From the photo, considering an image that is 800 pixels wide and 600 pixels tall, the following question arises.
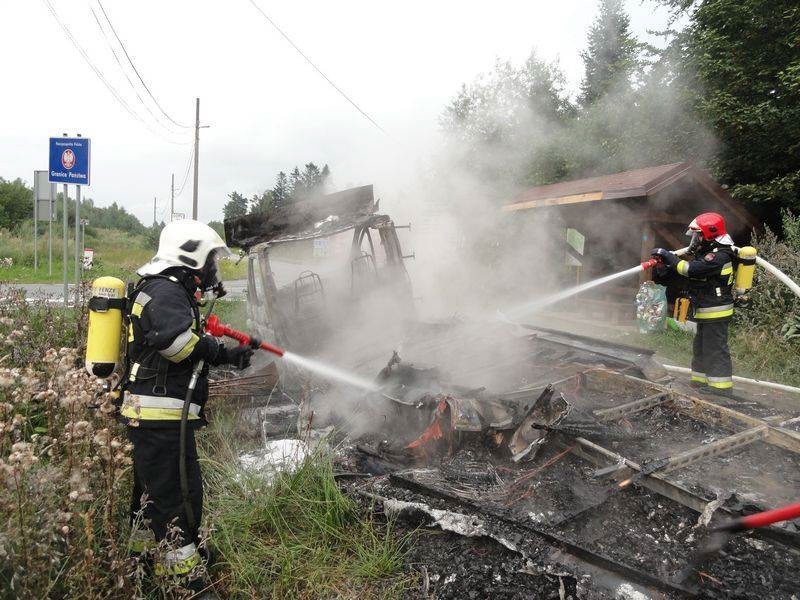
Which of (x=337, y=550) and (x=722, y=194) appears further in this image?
(x=722, y=194)

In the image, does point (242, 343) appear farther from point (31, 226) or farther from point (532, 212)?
point (31, 226)

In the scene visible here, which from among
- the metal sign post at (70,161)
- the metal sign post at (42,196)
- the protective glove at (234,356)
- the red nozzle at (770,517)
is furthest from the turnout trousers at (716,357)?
the metal sign post at (42,196)

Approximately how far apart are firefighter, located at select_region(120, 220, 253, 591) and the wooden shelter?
884 cm

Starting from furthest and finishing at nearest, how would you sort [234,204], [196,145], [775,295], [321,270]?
1. [234,204]
2. [196,145]
3. [775,295]
4. [321,270]

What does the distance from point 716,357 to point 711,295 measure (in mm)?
653

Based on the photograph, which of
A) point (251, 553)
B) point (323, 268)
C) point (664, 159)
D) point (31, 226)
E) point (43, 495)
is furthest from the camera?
point (31, 226)

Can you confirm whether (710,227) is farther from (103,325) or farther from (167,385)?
(103,325)

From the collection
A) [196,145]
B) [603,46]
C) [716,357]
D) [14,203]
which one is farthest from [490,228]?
[14,203]

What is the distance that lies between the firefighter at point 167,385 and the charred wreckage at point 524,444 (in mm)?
1125

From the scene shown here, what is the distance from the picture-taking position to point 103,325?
252cm

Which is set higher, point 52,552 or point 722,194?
point 722,194

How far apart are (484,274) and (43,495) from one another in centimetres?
916

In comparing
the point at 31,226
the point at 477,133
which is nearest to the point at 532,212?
the point at 477,133

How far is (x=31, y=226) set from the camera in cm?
3009
